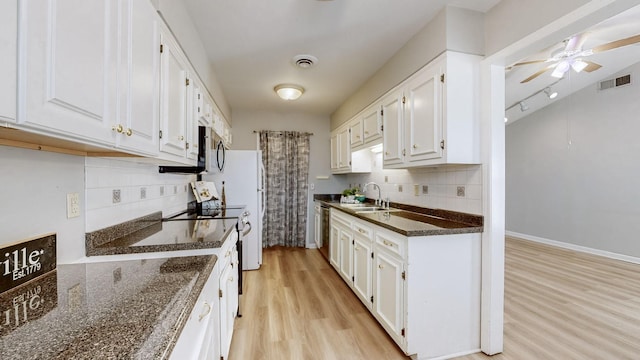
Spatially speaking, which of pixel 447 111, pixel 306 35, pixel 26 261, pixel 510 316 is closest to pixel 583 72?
pixel 447 111

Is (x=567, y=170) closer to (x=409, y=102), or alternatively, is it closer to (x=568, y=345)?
(x=568, y=345)

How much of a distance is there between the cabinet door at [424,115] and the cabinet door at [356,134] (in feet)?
3.64

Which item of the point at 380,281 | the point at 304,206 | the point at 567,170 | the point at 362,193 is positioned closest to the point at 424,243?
the point at 380,281

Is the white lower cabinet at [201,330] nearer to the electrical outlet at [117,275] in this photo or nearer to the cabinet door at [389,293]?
the electrical outlet at [117,275]

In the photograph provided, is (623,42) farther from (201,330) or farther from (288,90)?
(201,330)

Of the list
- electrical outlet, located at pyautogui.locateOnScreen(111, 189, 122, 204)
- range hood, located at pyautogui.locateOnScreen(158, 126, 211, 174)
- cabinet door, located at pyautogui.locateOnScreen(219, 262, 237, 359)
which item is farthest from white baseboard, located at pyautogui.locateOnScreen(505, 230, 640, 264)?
electrical outlet, located at pyautogui.locateOnScreen(111, 189, 122, 204)

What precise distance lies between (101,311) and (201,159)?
1.61 m

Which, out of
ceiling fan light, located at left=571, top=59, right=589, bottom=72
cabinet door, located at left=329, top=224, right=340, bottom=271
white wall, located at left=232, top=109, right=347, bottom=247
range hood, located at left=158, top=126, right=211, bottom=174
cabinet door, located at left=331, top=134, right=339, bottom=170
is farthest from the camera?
white wall, located at left=232, top=109, right=347, bottom=247

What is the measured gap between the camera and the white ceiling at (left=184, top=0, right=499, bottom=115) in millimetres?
1906

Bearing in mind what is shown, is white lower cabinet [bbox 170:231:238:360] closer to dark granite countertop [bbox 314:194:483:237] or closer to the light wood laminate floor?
the light wood laminate floor

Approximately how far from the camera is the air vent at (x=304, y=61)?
266cm

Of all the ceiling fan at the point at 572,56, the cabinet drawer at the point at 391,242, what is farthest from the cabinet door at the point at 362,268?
the ceiling fan at the point at 572,56

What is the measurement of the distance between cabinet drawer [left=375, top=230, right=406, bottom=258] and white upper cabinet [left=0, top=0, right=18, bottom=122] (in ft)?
6.14

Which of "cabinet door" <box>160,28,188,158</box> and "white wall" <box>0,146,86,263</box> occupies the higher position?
"cabinet door" <box>160,28,188,158</box>
